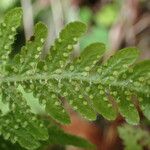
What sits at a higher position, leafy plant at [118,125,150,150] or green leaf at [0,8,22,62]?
green leaf at [0,8,22,62]

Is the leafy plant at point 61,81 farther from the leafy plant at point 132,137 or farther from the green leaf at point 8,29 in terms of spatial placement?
the leafy plant at point 132,137

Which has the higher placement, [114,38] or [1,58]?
[114,38]

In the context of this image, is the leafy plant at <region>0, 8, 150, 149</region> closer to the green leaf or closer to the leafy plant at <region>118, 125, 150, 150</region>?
the green leaf

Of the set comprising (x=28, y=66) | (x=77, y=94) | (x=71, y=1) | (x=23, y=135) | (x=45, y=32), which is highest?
(x=71, y=1)

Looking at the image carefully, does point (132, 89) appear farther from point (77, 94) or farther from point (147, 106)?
point (77, 94)

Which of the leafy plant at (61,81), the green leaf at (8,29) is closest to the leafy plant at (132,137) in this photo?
the leafy plant at (61,81)

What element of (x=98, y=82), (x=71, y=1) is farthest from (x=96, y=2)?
(x=98, y=82)

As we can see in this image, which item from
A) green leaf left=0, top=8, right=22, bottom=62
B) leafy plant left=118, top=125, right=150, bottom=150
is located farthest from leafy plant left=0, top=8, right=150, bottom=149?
leafy plant left=118, top=125, right=150, bottom=150

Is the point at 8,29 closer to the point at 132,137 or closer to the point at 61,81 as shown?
the point at 61,81
